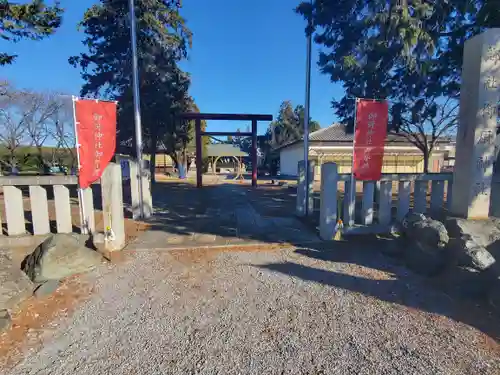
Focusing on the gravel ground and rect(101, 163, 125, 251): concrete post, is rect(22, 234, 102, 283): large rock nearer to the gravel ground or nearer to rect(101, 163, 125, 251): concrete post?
the gravel ground

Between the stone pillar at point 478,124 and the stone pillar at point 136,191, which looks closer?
the stone pillar at point 478,124

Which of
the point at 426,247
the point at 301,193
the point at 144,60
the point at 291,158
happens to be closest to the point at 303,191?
the point at 301,193

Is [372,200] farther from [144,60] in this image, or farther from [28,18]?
[144,60]

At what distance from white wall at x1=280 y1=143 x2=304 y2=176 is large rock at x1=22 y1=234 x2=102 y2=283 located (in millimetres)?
19231

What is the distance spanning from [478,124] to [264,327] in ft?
15.0

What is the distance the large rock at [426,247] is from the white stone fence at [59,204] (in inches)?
187

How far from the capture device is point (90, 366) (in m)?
2.10

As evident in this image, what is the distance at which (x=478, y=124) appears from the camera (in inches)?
170

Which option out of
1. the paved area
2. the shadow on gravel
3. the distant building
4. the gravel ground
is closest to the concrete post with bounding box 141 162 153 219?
the paved area

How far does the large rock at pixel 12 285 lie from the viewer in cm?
289

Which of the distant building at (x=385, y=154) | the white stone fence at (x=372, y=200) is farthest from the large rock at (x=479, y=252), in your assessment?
the distant building at (x=385, y=154)

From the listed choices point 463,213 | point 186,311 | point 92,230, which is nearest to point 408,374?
point 186,311

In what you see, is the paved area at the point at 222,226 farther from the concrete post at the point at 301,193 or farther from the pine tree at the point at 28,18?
the pine tree at the point at 28,18

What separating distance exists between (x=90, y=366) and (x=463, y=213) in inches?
215
